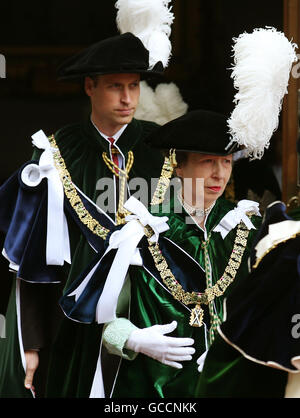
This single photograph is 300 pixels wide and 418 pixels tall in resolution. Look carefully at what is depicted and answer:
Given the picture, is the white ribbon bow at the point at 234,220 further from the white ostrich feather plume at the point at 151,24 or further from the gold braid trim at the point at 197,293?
the white ostrich feather plume at the point at 151,24

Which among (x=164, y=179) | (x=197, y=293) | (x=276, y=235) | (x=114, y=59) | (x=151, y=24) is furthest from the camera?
(x=151, y=24)

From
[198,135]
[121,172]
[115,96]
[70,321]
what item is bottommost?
[70,321]

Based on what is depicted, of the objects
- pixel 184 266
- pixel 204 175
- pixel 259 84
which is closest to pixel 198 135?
pixel 204 175

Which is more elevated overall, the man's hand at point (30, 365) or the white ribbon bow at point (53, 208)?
the white ribbon bow at point (53, 208)

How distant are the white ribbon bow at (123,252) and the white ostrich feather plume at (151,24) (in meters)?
0.64

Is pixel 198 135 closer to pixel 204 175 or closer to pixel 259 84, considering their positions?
pixel 204 175

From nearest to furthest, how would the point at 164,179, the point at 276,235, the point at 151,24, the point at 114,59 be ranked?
the point at 276,235 → the point at 114,59 → the point at 164,179 → the point at 151,24

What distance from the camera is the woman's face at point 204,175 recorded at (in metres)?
3.04

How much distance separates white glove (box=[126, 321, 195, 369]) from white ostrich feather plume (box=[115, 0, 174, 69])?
1.00 metres

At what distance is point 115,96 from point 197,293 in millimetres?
741

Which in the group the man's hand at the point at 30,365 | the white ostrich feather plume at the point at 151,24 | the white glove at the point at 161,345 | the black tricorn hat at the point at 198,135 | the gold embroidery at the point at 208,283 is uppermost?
the white ostrich feather plume at the point at 151,24

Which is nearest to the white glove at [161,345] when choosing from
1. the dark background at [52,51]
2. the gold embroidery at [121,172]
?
the gold embroidery at [121,172]

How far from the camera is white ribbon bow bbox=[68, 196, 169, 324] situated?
117 inches

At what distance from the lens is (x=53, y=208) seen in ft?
11.0
